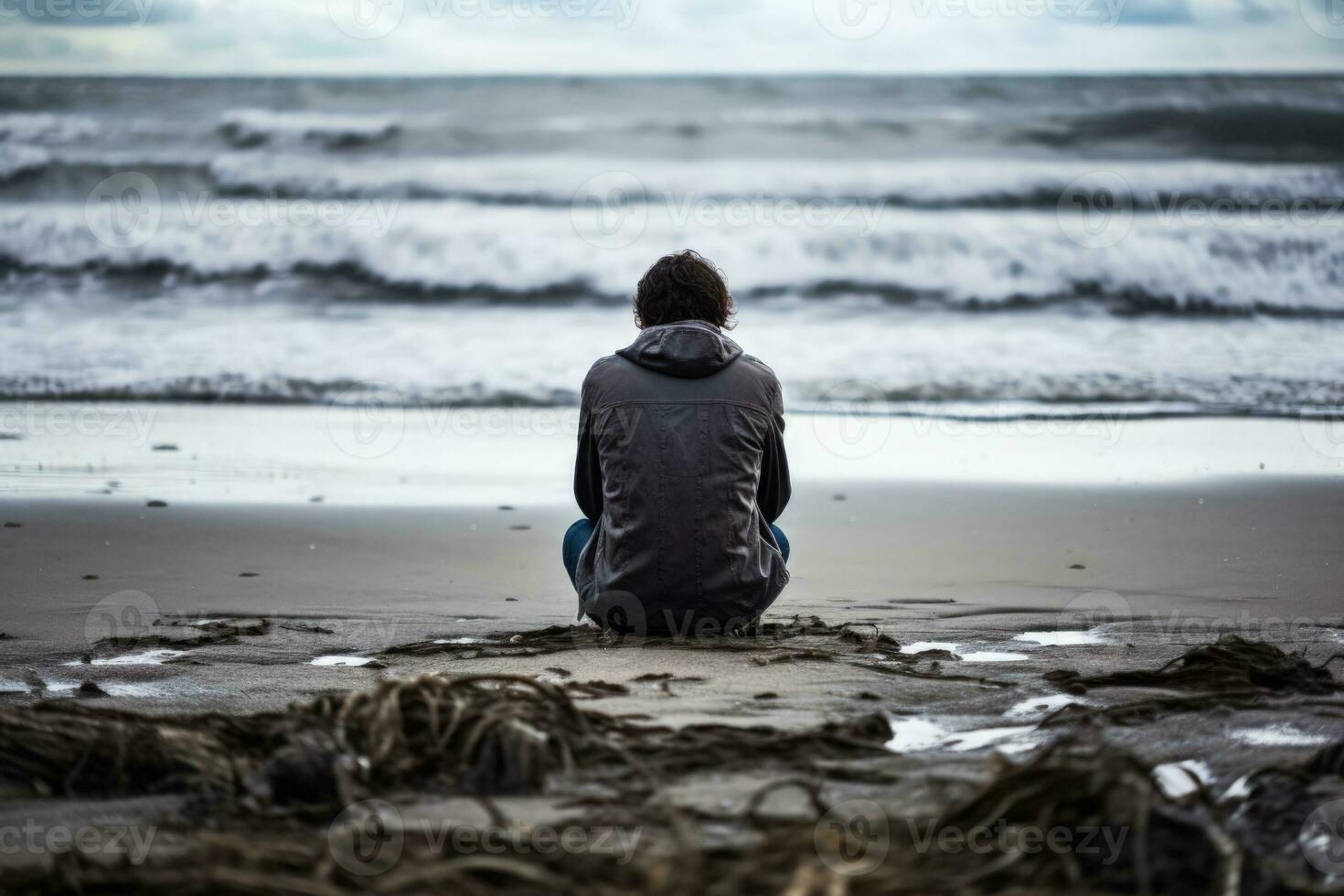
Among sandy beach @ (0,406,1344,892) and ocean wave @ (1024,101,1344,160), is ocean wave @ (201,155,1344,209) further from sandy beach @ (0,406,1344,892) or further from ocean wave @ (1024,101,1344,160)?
sandy beach @ (0,406,1344,892)

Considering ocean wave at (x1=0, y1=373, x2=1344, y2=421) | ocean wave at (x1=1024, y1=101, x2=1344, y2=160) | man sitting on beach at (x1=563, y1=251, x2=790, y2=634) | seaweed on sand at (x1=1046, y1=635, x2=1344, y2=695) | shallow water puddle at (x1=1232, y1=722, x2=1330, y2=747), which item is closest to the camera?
shallow water puddle at (x1=1232, y1=722, x2=1330, y2=747)

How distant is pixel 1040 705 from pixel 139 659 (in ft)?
8.50

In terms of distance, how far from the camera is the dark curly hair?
13.7 ft

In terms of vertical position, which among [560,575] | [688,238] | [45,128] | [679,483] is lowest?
[560,575]

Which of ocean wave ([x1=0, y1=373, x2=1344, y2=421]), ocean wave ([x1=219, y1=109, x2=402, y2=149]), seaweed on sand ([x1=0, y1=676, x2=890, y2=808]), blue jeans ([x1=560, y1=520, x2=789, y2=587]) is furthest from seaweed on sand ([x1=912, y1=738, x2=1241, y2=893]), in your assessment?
ocean wave ([x1=219, y1=109, x2=402, y2=149])

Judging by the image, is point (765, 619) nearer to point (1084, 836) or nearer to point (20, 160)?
point (1084, 836)

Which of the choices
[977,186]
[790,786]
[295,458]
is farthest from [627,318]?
[790,786]

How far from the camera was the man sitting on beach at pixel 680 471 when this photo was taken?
4016mm

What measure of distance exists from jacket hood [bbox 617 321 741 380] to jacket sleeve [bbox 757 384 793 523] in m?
0.25

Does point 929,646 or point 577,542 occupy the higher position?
point 577,542

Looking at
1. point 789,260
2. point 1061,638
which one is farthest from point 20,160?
point 1061,638

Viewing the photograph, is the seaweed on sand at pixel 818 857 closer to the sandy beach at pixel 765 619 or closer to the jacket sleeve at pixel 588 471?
the sandy beach at pixel 765 619

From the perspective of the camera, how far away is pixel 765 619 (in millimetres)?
4621

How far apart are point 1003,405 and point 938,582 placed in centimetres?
483
